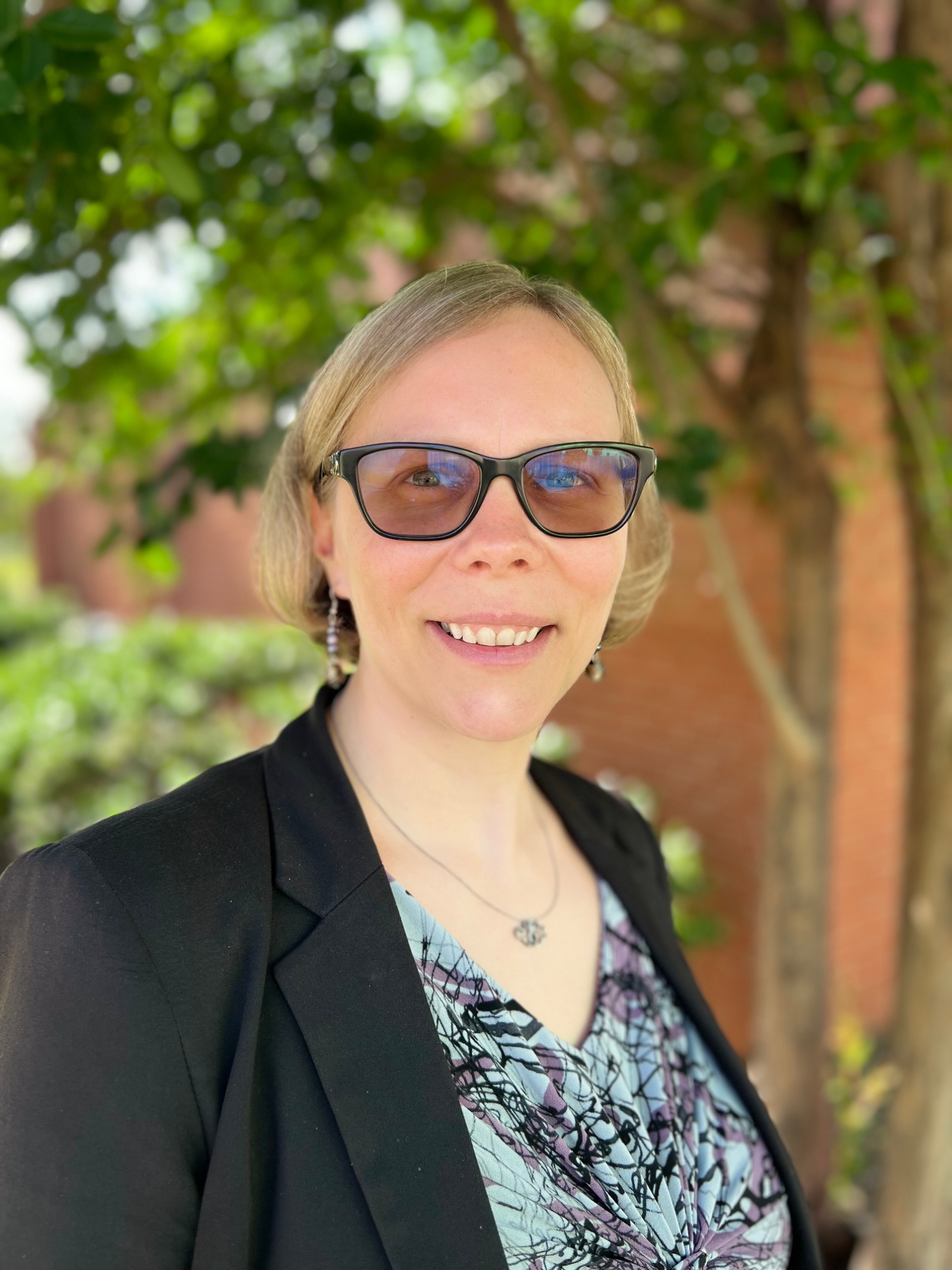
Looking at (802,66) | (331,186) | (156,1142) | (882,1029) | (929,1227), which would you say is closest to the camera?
(156,1142)

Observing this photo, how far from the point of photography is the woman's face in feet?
4.80

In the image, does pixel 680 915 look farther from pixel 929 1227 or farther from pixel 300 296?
pixel 300 296

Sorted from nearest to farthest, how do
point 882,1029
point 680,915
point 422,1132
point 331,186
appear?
point 422,1132
point 331,186
point 680,915
point 882,1029

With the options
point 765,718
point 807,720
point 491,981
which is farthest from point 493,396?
point 765,718

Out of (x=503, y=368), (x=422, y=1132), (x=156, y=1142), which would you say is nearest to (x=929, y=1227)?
(x=422, y=1132)

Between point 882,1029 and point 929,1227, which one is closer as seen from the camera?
point 929,1227

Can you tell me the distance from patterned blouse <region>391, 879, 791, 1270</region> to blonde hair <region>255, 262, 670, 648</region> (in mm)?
596

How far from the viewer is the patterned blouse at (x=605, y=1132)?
1340mm

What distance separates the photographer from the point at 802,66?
233 centimetres

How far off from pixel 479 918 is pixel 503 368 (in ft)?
2.77

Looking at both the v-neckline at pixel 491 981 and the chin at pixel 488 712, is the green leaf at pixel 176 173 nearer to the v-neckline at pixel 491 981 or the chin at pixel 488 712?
the chin at pixel 488 712

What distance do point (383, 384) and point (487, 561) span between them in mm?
312

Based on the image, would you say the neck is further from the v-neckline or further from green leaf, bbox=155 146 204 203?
green leaf, bbox=155 146 204 203

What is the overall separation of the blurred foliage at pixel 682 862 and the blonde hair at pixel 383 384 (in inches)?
92.3
